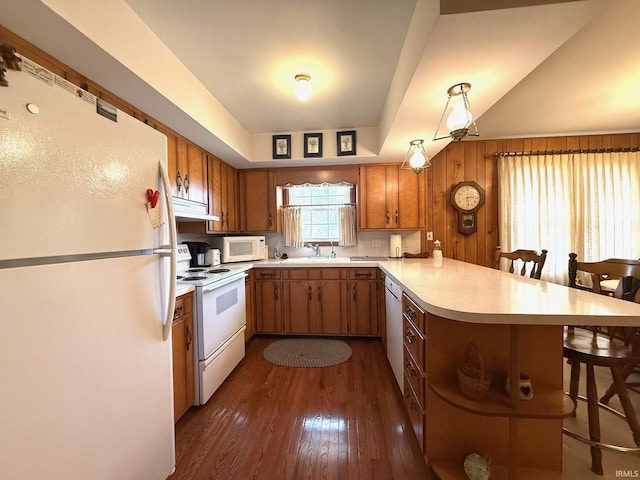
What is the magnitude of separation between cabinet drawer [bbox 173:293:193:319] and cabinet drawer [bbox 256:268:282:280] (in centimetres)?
123

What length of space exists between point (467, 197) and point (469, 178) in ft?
0.85

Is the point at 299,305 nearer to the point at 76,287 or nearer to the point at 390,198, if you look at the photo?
the point at 390,198

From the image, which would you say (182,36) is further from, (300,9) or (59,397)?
(59,397)

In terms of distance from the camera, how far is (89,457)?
87 cm

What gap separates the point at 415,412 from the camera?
1457mm

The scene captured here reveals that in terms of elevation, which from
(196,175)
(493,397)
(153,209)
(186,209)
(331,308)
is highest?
(196,175)

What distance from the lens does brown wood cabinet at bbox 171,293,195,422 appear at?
64.2 inches

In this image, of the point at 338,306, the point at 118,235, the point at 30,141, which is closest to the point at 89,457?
the point at 118,235

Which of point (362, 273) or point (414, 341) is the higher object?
point (362, 273)

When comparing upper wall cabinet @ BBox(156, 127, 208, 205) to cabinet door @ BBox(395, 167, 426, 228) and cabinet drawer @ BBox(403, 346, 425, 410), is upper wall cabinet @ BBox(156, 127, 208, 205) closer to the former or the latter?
cabinet drawer @ BBox(403, 346, 425, 410)

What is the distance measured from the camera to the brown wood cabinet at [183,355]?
1.63 metres

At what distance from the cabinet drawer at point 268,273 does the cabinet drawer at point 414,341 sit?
1685 millimetres

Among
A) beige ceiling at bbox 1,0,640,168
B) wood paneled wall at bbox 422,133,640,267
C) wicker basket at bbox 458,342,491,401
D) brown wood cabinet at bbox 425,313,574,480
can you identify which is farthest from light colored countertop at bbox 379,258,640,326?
wood paneled wall at bbox 422,133,640,267

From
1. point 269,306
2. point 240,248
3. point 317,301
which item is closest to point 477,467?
point 317,301
